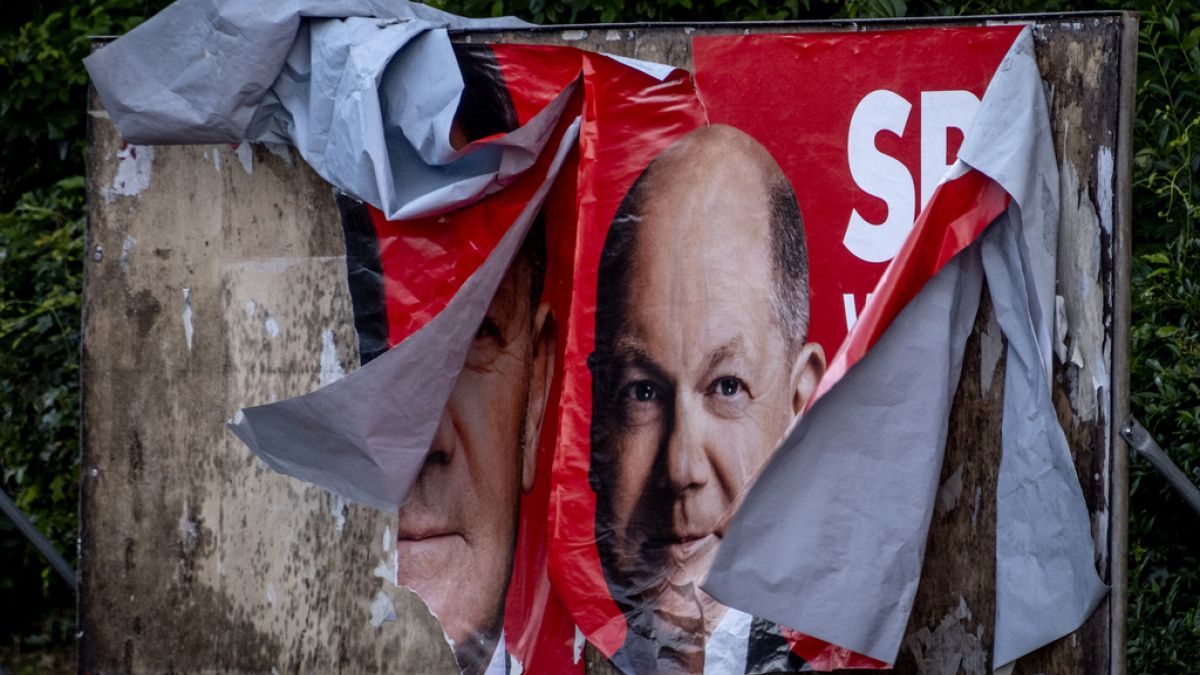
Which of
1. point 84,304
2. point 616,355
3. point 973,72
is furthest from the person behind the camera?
point 84,304

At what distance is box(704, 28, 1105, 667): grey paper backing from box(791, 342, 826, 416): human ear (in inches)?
7.2

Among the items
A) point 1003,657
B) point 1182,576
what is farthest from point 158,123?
point 1182,576

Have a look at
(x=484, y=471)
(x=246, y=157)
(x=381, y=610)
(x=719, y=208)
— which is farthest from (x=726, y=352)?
(x=246, y=157)

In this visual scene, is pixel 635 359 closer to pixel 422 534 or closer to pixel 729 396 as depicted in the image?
pixel 729 396

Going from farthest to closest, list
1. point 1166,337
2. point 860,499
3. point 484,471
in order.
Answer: point 1166,337
point 484,471
point 860,499

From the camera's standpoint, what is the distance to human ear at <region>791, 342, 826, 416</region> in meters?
2.93

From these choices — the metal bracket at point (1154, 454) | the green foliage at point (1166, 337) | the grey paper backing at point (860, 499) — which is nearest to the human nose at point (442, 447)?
the grey paper backing at point (860, 499)

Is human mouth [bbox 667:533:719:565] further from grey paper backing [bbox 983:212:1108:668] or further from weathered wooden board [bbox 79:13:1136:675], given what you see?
grey paper backing [bbox 983:212:1108:668]

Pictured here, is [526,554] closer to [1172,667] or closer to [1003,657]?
[1003,657]

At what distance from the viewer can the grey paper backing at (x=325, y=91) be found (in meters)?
2.94

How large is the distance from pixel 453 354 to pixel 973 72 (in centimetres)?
129

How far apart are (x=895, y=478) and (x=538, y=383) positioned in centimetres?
88

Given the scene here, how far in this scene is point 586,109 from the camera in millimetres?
2973

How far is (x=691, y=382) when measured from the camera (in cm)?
299
